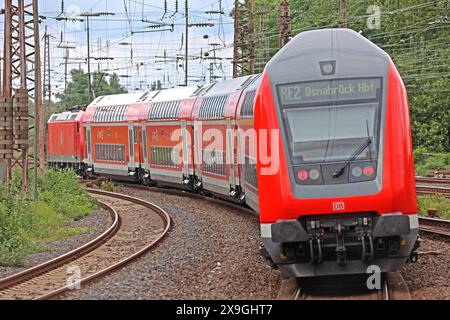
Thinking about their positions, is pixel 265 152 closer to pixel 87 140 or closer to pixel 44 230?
pixel 44 230

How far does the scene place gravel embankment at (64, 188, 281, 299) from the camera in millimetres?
11523

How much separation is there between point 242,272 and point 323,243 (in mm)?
2467

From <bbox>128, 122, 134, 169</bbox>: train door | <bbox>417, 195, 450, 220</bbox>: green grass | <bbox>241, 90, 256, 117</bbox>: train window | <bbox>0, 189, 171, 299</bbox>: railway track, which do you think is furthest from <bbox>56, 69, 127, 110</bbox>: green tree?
<bbox>241, 90, 256, 117</bbox>: train window

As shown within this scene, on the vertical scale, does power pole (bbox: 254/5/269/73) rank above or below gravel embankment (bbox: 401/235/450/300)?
above

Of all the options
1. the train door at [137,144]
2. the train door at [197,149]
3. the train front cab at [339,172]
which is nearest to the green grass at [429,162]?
the train door at [137,144]

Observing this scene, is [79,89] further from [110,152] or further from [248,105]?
[248,105]

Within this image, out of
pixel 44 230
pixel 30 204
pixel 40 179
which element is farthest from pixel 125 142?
pixel 44 230

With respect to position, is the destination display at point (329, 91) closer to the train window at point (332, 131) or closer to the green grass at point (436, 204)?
the train window at point (332, 131)

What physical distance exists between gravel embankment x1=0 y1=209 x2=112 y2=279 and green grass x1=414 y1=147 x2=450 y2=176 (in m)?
20.1

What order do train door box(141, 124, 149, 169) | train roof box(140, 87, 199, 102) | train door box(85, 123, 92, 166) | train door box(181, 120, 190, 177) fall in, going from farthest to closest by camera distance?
train door box(85, 123, 92, 166) → train door box(141, 124, 149, 169) → train roof box(140, 87, 199, 102) → train door box(181, 120, 190, 177)

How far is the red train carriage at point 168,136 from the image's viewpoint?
87.3ft

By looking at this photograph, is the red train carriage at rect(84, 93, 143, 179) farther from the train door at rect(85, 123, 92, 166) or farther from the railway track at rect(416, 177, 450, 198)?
the railway track at rect(416, 177, 450, 198)

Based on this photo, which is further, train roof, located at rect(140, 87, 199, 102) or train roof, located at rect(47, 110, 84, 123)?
train roof, located at rect(47, 110, 84, 123)

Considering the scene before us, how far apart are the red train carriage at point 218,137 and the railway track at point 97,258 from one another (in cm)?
162
